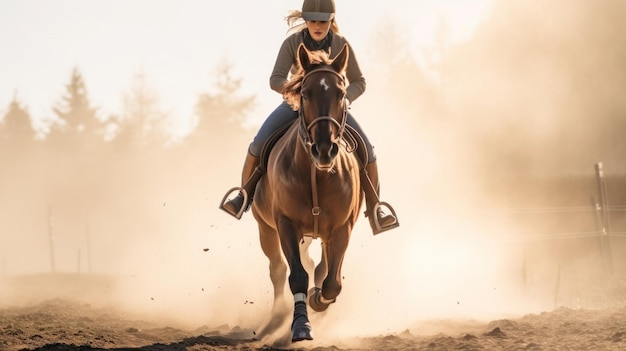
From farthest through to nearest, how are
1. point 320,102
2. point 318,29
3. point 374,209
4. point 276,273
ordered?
point 276,273 → point 374,209 → point 318,29 → point 320,102

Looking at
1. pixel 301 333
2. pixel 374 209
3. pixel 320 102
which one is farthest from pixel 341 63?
pixel 301 333

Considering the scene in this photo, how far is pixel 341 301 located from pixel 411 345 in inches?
151

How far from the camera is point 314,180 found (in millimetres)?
7895

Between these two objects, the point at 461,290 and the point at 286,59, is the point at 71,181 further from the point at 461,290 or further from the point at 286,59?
the point at 286,59

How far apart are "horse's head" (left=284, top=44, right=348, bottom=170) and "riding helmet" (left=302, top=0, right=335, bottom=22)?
3.13 feet

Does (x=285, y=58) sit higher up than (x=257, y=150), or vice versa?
(x=285, y=58)

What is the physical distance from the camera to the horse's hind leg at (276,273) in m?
9.84

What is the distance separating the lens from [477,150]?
37.4 meters

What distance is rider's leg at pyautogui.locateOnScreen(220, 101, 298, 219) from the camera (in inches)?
369

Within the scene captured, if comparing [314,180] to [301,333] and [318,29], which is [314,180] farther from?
[318,29]

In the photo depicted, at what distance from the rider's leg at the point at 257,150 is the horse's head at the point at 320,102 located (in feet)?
5.12

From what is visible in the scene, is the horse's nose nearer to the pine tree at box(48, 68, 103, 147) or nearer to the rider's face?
the rider's face

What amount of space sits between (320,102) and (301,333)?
7.30 feet

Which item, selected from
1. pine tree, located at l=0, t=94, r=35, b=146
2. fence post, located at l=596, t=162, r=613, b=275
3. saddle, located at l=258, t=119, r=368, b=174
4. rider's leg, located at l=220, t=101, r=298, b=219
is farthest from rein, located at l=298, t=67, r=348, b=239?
pine tree, located at l=0, t=94, r=35, b=146
